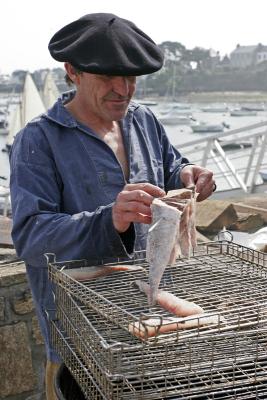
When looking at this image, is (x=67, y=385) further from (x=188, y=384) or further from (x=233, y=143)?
(x=233, y=143)

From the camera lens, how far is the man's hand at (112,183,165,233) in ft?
7.18

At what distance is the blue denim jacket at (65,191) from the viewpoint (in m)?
2.43

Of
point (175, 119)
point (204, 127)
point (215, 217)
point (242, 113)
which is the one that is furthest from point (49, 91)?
point (215, 217)

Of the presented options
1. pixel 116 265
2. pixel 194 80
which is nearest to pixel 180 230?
pixel 116 265

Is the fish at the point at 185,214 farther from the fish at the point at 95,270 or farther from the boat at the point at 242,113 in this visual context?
the boat at the point at 242,113

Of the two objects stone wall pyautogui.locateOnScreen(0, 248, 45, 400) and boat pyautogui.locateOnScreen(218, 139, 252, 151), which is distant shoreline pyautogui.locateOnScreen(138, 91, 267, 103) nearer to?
boat pyautogui.locateOnScreen(218, 139, 252, 151)

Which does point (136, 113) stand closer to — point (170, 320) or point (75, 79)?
point (75, 79)

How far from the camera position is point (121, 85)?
265cm

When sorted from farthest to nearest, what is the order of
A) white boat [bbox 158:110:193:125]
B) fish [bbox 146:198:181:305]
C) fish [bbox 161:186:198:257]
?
white boat [bbox 158:110:193:125] → fish [bbox 161:186:198:257] → fish [bbox 146:198:181:305]

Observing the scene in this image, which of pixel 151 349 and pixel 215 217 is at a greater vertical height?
pixel 151 349

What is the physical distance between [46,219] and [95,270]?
28cm

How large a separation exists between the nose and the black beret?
60mm

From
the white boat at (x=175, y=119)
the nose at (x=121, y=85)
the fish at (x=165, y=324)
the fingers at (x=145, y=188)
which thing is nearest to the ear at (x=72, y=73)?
the nose at (x=121, y=85)

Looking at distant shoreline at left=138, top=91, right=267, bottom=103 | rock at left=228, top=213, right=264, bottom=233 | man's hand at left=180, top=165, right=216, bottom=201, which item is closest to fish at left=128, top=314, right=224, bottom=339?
man's hand at left=180, top=165, right=216, bottom=201
